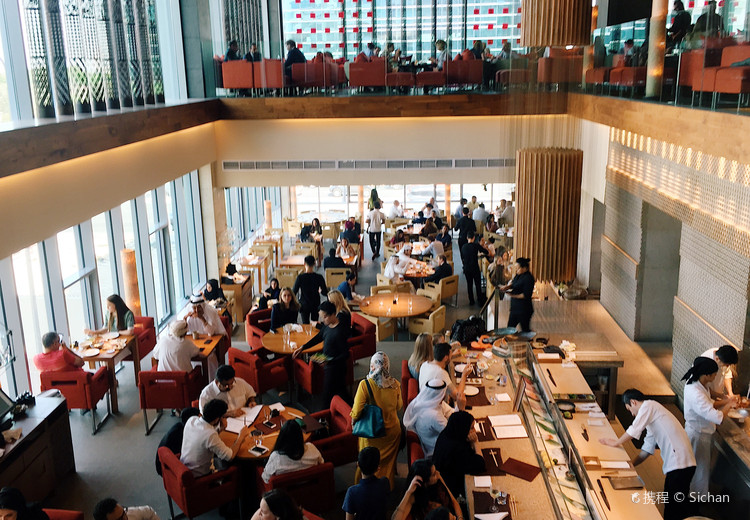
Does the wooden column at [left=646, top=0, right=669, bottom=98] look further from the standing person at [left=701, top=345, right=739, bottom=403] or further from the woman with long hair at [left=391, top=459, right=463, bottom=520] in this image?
the woman with long hair at [left=391, top=459, right=463, bottom=520]

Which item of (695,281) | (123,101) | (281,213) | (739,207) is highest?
(123,101)

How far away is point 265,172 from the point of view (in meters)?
14.2

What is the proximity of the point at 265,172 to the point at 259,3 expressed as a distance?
9.08 meters

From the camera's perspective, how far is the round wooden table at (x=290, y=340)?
29.1ft

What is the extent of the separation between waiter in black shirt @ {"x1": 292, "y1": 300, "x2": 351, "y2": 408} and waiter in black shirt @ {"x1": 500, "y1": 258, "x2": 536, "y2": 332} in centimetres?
272

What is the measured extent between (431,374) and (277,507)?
2344 mm

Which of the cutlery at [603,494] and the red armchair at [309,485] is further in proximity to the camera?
the red armchair at [309,485]

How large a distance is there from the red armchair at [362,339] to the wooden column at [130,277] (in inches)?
139

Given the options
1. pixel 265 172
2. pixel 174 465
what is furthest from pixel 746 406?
pixel 265 172

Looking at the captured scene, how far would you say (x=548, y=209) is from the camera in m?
9.38

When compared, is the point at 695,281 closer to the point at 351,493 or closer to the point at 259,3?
the point at 351,493

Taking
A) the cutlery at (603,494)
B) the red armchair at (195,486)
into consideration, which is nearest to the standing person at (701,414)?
the cutlery at (603,494)

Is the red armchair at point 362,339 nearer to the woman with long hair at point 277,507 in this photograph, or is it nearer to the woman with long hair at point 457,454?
the woman with long hair at point 457,454

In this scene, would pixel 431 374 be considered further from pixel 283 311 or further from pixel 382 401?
pixel 283 311
